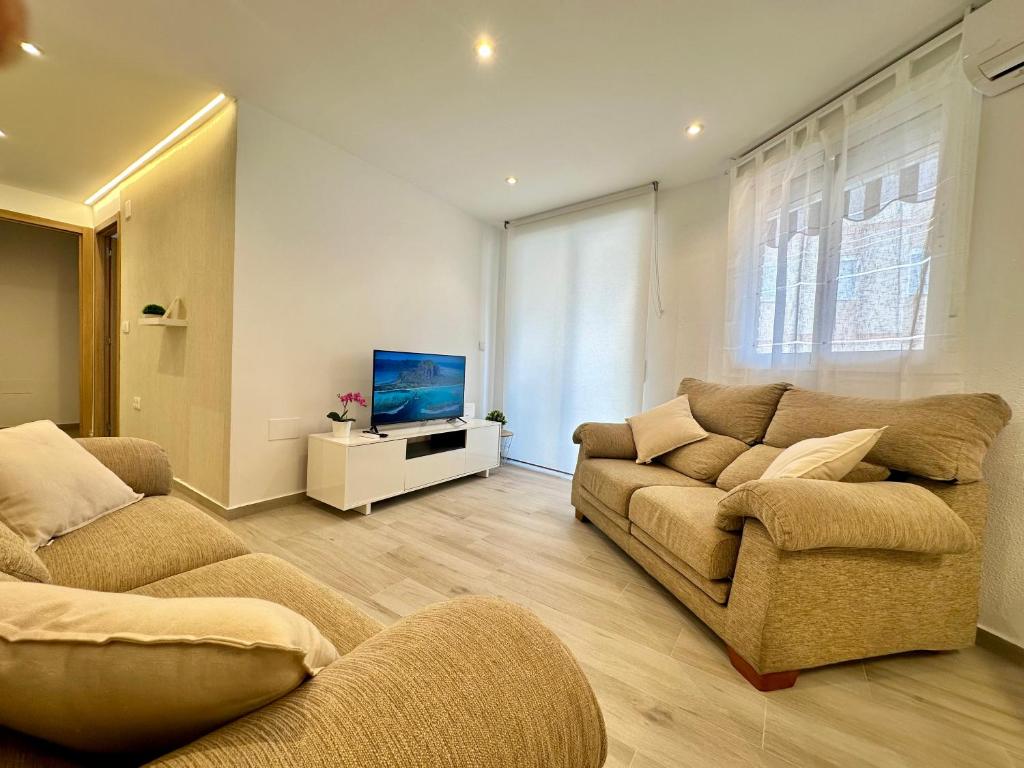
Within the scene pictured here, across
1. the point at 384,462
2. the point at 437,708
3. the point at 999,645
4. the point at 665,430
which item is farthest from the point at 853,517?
the point at 384,462

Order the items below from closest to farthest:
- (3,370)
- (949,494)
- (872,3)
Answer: (949,494)
(872,3)
(3,370)

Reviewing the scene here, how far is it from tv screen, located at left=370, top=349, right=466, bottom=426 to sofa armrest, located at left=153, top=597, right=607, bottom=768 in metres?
2.51

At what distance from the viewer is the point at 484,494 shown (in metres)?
3.19

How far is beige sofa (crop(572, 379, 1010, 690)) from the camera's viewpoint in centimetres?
123

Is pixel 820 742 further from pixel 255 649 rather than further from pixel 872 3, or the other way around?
pixel 872 3

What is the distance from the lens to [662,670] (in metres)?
1.37

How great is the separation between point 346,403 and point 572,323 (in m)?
2.13

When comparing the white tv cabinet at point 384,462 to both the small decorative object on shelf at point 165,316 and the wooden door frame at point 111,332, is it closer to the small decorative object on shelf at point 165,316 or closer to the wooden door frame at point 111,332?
the small decorative object on shelf at point 165,316

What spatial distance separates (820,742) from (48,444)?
8.29 ft

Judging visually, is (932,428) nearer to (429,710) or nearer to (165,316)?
(429,710)

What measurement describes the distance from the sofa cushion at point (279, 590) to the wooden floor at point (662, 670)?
0.67 m

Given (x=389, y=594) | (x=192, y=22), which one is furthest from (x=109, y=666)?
(x=192, y=22)

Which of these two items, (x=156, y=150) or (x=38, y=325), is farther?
(x=38, y=325)

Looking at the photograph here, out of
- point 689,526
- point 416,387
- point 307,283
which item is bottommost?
point 689,526
